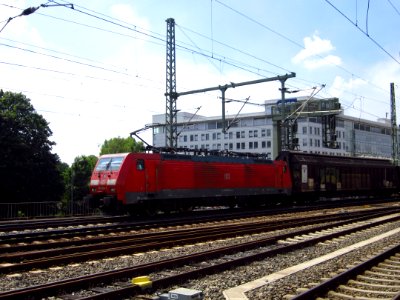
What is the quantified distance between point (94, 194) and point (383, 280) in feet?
49.0

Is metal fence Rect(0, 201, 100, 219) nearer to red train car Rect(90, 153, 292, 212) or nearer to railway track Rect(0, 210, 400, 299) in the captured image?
red train car Rect(90, 153, 292, 212)

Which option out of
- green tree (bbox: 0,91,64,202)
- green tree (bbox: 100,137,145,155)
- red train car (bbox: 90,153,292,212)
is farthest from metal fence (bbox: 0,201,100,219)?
green tree (bbox: 100,137,145,155)

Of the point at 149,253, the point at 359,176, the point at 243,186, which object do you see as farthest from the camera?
the point at 359,176

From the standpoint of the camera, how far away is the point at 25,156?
1581 inches

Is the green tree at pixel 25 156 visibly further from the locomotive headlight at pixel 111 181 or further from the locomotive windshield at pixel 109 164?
the locomotive headlight at pixel 111 181

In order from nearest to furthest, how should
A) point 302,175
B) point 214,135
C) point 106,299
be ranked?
point 106,299 → point 302,175 → point 214,135

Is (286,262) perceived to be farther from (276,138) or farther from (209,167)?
(276,138)

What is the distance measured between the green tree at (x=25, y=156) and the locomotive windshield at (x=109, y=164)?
A: 63.6ft

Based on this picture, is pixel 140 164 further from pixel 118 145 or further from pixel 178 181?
pixel 118 145

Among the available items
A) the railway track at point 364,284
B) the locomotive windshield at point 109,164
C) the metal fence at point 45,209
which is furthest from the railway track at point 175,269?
the metal fence at point 45,209

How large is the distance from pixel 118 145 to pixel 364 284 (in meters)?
97.1

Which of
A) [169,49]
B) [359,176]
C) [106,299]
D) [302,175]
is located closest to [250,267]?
[106,299]

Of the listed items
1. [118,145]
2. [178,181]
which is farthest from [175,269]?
[118,145]

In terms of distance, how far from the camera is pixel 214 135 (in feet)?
366
